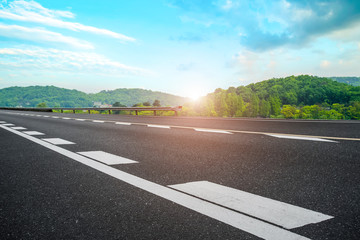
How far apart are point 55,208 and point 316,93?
544ft

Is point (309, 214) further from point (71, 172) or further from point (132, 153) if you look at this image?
point (132, 153)

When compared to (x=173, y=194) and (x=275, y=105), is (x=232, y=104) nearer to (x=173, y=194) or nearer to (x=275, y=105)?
(x=275, y=105)

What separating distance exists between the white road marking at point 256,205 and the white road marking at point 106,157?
1.65 m

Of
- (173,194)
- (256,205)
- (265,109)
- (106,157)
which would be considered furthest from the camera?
(265,109)

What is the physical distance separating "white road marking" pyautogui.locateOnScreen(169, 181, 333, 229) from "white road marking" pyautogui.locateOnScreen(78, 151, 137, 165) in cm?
165

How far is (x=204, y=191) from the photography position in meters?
2.67

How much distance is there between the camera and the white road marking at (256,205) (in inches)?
76.8

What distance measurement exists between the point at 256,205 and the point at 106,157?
10.1 ft

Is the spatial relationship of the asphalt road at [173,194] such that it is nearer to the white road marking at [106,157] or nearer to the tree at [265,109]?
the white road marking at [106,157]

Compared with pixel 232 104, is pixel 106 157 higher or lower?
higher

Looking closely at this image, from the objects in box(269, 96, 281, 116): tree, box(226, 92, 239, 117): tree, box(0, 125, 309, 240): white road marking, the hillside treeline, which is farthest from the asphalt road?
box(226, 92, 239, 117): tree

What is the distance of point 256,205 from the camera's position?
2.25m

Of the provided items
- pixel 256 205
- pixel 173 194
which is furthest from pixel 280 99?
pixel 256 205

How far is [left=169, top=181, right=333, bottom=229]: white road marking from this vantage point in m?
1.95
